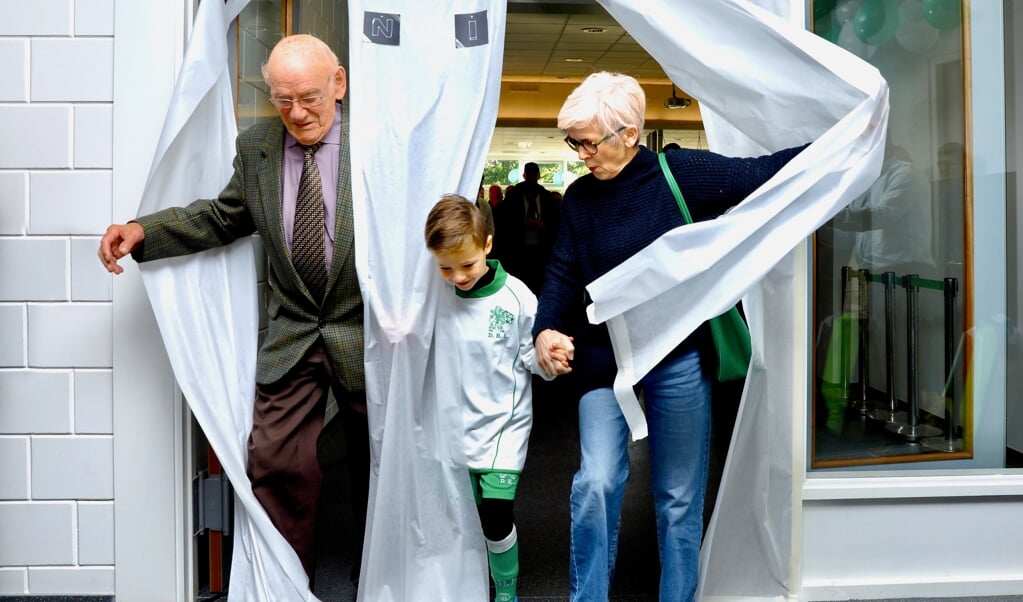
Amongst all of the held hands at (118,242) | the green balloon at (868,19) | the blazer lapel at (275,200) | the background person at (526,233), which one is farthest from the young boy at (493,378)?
the background person at (526,233)

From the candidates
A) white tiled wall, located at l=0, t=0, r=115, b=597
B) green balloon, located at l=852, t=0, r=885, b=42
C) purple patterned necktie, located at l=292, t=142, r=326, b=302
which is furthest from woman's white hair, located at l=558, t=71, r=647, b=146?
white tiled wall, located at l=0, t=0, r=115, b=597

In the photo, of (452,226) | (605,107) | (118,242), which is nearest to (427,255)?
(452,226)

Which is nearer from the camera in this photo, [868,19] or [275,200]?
[275,200]

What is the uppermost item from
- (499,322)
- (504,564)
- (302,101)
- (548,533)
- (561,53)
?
(561,53)

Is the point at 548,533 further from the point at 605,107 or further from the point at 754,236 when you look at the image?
Result: the point at 605,107

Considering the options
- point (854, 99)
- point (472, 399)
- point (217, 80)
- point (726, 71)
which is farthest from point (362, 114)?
point (854, 99)

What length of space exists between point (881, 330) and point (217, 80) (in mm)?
1955

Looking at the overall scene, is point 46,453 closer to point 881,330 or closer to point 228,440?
point 228,440

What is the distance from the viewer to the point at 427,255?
2322mm

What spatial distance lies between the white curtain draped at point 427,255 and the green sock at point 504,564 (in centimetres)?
6

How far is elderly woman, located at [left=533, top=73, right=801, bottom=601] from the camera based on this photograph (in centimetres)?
212

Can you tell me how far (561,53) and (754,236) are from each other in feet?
27.6

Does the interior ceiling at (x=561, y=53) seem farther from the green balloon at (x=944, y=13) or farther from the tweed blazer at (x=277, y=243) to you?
the tweed blazer at (x=277, y=243)

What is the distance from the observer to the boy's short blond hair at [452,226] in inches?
85.8
